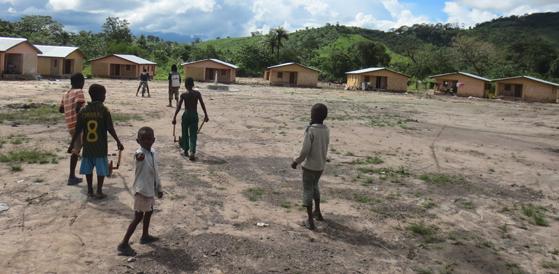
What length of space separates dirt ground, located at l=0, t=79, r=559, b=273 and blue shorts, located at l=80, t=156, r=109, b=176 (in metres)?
0.36

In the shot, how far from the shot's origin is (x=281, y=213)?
700 centimetres

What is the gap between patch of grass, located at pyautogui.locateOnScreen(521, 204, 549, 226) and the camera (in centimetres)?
745

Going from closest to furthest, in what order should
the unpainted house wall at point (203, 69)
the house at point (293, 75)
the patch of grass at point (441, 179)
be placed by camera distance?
the patch of grass at point (441, 179) < the unpainted house wall at point (203, 69) < the house at point (293, 75)

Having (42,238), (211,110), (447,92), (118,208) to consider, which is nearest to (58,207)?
(118,208)

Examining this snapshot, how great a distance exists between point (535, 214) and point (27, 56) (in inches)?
1640

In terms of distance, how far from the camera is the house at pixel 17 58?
3862cm

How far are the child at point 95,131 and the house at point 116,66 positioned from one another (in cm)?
4978

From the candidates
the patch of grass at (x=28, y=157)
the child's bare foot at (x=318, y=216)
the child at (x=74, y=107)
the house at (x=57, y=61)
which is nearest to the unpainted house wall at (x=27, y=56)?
the house at (x=57, y=61)

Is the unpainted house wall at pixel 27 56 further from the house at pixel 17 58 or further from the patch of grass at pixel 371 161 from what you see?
the patch of grass at pixel 371 161

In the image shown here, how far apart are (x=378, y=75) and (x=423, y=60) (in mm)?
23654

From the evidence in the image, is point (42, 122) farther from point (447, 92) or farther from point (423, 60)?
point (423, 60)

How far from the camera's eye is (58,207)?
6496 mm

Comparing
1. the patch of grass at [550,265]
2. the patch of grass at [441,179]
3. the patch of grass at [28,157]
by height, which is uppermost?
the patch of grass at [28,157]

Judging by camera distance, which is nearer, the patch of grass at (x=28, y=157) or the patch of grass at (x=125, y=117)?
the patch of grass at (x=28, y=157)
